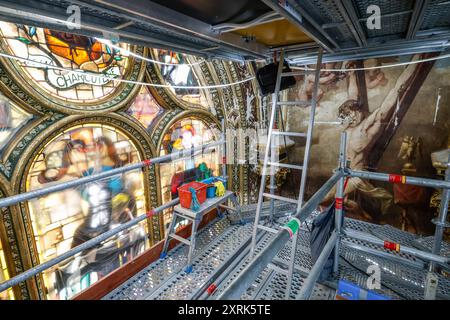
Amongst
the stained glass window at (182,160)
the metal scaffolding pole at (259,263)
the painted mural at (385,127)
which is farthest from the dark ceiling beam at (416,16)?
the stained glass window at (182,160)

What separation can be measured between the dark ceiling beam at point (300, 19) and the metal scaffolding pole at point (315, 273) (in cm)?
166

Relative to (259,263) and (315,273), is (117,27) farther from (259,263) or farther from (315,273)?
(315,273)

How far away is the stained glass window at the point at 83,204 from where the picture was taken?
3846mm

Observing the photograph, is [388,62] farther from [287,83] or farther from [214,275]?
[214,275]

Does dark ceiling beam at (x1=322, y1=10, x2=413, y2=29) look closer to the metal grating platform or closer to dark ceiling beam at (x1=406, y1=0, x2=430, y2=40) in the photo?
dark ceiling beam at (x1=406, y1=0, x2=430, y2=40)

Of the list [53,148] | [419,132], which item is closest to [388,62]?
[419,132]

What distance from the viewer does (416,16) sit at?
1.67 m

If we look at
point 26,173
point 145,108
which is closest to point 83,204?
point 26,173

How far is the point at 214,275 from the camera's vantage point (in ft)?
7.90

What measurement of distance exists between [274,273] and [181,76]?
16.3 feet

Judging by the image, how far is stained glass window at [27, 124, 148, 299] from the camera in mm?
3846

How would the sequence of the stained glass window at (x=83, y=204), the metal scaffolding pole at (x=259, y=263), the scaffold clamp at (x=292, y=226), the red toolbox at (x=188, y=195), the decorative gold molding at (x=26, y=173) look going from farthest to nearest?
the stained glass window at (x=83, y=204), the decorative gold molding at (x=26, y=173), the red toolbox at (x=188, y=195), the scaffold clamp at (x=292, y=226), the metal scaffolding pole at (x=259, y=263)

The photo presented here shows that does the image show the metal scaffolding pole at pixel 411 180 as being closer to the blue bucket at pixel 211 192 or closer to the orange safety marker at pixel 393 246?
the orange safety marker at pixel 393 246

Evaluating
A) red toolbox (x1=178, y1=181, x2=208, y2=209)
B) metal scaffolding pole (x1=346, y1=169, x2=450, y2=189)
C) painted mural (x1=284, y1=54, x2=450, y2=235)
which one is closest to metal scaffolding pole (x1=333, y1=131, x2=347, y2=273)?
metal scaffolding pole (x1=346, y1=169, x2=450, y2=189)
